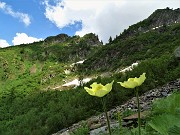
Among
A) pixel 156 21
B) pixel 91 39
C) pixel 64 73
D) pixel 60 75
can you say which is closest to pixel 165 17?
pixel 156 21

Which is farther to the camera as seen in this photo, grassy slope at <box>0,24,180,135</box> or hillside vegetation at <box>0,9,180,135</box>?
hillside vegetation at <box>0,9,180,135</box>

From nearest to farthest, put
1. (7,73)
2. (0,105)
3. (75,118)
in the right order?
(75,118) < (0,105) < (7,73)

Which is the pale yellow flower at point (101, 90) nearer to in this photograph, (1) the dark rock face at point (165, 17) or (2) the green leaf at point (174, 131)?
Result: (2) the green leaf at point (174, 131)

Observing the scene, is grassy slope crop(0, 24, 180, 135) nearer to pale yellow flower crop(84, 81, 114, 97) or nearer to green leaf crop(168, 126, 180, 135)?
pale yellow flower crop(84, 81, 114, 97)

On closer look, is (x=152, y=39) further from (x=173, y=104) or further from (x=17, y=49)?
(x=173, y=104)

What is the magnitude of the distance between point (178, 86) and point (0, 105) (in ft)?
119

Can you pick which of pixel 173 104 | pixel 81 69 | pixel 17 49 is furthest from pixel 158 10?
pixel 173 104

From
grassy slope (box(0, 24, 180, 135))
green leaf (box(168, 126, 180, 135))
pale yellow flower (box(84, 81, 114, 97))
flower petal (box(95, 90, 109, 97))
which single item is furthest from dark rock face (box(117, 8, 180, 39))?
green leaf (box(168, 126, 180, 135))

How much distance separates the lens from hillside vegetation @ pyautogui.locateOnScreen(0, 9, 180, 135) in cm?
1791

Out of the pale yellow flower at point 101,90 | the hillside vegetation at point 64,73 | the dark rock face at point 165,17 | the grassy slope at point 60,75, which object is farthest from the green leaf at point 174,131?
the dark rock face at point 165,17

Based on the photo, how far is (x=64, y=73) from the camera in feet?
448

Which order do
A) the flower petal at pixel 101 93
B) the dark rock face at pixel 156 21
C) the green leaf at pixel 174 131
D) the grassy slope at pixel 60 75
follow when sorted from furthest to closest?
the dark rock face at pixel 156 21, the grassy slope at pixel 60 75, the flower petal at pixel 101 93, the green leaf at pixel 174 131

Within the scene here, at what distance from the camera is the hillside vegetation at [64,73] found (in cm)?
1791

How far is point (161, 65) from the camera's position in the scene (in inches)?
741
